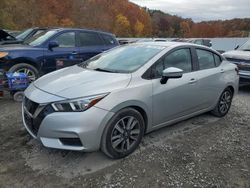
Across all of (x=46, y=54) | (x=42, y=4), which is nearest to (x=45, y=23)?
(x=42, y=4)

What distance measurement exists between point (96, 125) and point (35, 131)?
2.72ft

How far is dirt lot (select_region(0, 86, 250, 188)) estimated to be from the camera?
3.37 meters

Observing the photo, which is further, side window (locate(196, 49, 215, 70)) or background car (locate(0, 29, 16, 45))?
background car (locate(0, 29, 16, 45))

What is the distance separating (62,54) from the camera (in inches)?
294

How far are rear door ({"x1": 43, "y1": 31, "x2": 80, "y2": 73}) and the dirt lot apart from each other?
8.59ft

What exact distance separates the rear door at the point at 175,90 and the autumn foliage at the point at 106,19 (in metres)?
32.2

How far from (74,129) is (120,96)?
734 millimetres

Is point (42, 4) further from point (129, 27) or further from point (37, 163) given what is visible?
point (37, 163)

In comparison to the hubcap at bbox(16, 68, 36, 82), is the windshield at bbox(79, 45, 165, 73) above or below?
above

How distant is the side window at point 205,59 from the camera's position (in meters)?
5.09

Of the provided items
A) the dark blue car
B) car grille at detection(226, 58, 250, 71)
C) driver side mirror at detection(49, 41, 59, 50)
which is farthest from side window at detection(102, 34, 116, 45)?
car grille at detection(226, 58, 250, 71)

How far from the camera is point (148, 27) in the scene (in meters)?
80.8

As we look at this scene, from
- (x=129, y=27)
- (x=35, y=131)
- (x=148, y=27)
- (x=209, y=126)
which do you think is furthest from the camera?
(x=148, y=27)

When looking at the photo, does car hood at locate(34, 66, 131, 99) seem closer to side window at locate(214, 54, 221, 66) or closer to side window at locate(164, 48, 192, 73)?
side window at locate(164, 48, 192, 73)
